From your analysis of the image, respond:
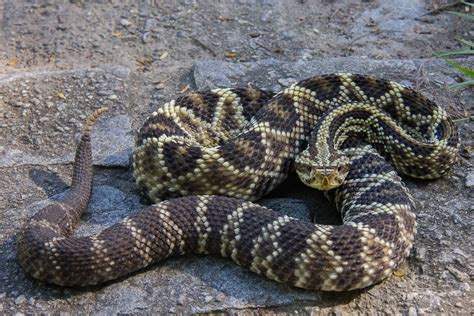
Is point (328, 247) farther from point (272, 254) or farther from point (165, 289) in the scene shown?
point (165, 289)

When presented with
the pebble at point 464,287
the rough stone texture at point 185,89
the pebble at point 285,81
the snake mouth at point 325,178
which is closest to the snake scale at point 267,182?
the snake mouth at point 325,178

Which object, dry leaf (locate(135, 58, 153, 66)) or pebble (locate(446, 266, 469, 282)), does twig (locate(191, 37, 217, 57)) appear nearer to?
dry leaf (locate(135, 58, 153, 66))

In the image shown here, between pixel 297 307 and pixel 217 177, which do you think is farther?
pixel 217 177

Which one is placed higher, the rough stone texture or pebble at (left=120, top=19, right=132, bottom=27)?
pebble at (left=120, top=19, right=132, bottom=27)

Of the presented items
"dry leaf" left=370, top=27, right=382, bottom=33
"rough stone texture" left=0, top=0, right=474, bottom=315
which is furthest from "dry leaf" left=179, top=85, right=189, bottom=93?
"dry leaf" left=370, top=27, right=382, bottom=33

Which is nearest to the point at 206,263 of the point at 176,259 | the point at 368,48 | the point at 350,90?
the point at 176,259

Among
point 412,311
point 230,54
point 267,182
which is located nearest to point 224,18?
point 230,54
